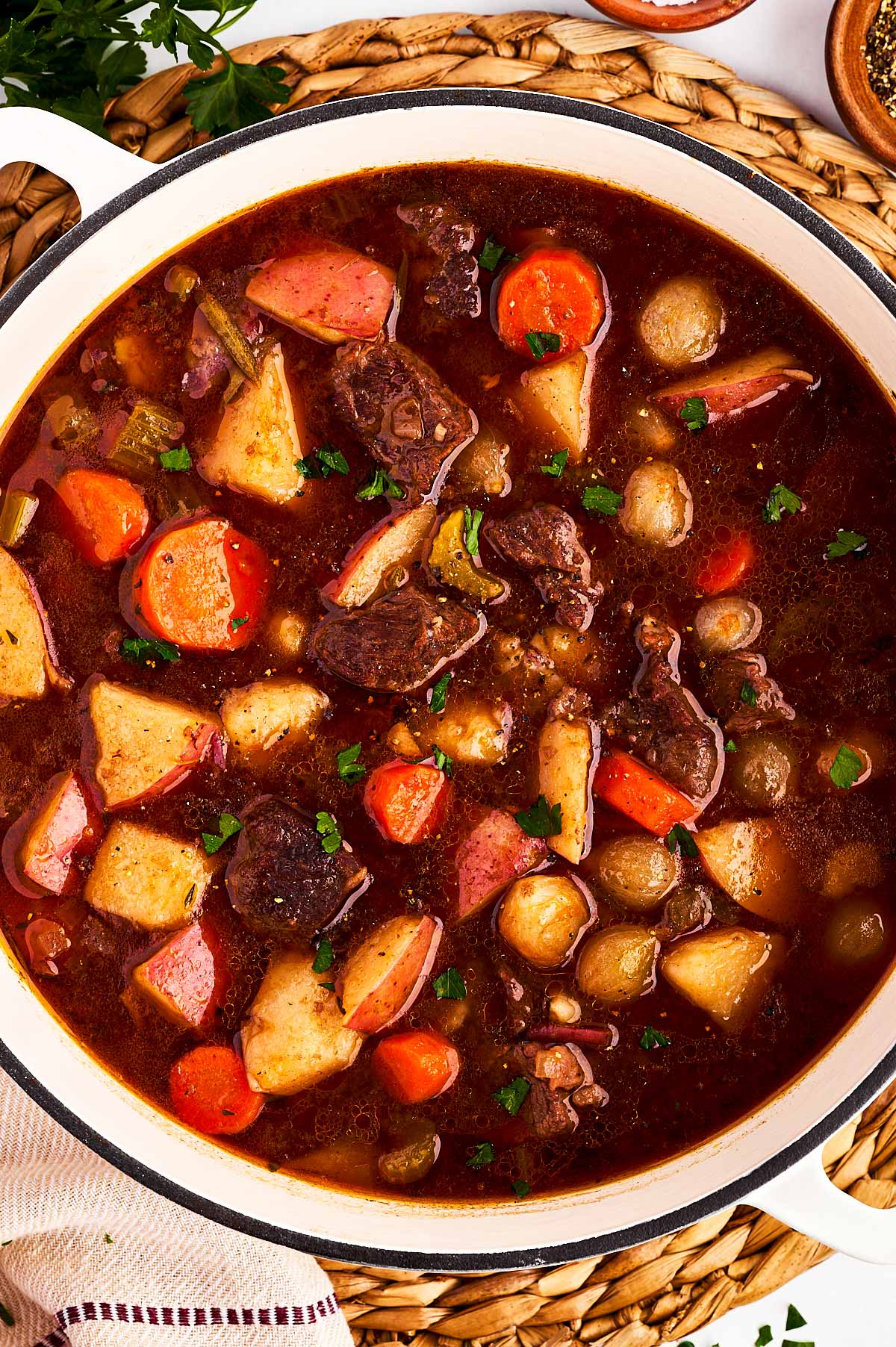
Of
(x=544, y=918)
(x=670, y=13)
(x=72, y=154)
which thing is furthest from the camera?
(x=544, y=918)

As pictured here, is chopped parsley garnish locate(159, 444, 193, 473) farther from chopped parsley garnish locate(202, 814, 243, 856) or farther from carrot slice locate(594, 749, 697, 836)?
carrot slice locate(594, 749, 697, 836)

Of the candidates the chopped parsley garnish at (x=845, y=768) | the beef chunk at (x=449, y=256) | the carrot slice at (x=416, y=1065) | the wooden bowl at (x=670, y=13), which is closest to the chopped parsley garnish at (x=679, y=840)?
the chopped parsley garnish at (x=845, y=768)

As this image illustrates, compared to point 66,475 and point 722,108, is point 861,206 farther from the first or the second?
point 66,475

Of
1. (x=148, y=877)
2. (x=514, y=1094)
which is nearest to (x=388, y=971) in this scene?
(x=514, y=1094)

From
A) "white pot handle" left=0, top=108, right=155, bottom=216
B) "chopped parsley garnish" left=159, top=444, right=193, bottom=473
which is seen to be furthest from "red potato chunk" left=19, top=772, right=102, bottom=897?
"white pot handle" left=0, top=108, right=155, bottom=216

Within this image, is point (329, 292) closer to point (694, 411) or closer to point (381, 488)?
point (381, 488)

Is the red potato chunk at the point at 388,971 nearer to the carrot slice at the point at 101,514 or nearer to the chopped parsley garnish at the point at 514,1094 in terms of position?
the chopped parsley garnish at the point at 514,1094
